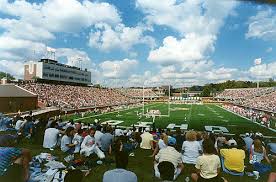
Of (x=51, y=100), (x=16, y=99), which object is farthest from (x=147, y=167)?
(x=51, y=100)

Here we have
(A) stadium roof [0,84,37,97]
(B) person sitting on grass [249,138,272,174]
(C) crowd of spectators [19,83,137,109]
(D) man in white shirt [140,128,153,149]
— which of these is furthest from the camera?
(C) crowd of spectators [19,83,137,109]

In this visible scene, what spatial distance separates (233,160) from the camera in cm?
616

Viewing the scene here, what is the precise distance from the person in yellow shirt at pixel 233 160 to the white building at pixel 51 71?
189ft

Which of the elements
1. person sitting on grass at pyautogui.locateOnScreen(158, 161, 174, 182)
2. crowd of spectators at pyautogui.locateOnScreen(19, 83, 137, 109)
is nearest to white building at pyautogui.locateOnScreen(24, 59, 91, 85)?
crowd of spectators at pyautogui.locateOnScreen(19, 83, 137, 109)

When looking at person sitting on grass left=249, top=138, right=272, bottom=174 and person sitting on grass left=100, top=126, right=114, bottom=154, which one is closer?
person sitting on grass left=249, top=138, right=272, bottom=174

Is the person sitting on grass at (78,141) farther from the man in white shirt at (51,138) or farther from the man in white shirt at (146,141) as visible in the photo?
the man in white shirt at (146,141)

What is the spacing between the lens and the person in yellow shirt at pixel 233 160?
19.9ft

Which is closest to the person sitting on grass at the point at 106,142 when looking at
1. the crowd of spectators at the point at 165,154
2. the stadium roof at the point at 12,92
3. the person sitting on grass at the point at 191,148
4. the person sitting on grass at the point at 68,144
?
the crowd of spectators at the point at 165,154

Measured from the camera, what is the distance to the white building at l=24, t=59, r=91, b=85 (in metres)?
60.4

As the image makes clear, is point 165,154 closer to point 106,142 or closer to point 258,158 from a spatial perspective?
point 258,158

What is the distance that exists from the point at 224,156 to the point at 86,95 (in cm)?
4674

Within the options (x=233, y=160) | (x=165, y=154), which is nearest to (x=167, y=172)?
(x=165, y=154)

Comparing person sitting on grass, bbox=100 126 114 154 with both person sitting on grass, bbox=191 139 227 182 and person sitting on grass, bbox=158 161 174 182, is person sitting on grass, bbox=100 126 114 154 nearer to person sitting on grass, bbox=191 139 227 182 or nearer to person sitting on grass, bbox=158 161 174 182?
person sitting on grass, bbox=191 139 227 182

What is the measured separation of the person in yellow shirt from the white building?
189 ft
